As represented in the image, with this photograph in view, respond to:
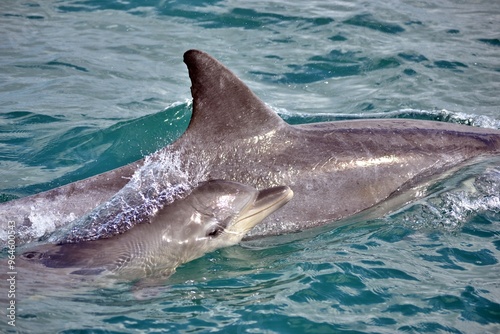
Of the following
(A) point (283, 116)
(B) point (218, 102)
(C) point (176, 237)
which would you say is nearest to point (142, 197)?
(C) point (176, 237)

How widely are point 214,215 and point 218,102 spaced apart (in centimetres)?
136

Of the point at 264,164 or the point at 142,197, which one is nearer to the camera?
the point at 142,197

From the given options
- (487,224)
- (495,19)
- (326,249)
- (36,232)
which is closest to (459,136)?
(487,224)

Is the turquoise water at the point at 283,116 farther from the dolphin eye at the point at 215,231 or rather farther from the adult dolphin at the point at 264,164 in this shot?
the adult dolphin at the point at 264,164

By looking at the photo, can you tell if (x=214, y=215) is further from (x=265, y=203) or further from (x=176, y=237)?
(x=265, y=203)

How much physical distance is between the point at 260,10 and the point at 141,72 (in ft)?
14.7

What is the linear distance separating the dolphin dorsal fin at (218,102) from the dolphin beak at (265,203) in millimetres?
1053

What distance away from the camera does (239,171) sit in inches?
329

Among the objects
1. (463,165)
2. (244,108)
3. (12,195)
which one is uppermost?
(244,108)

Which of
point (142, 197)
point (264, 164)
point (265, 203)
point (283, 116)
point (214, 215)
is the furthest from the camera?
point (283, 116)

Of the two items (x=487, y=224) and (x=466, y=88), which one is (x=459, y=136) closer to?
A: (x=487, y=224)

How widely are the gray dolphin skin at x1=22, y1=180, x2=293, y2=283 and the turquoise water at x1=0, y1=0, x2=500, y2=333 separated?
0.19m

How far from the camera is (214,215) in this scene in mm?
7703

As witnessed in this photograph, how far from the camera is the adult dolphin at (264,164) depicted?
8344 mm
